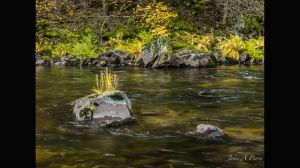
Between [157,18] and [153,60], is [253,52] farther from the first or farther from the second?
[153,60]

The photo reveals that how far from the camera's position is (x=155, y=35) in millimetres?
28250

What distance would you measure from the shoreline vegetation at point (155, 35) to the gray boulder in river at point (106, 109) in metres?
9.04

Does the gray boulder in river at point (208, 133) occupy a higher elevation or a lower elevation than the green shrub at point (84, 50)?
lower

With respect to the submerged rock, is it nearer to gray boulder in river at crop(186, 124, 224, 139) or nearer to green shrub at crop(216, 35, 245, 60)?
gray boulder in river at crop(186, 124, 224, 139)

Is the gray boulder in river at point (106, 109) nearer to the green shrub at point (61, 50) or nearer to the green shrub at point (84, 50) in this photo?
the green shrub at point (84, 50)

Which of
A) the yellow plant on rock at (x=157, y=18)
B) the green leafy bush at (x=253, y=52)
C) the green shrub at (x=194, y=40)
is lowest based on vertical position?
the green leafy bush at (x=253, y=52)

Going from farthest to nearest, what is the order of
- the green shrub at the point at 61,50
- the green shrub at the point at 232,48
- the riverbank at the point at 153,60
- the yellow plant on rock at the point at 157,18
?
the green shrub at the point at 61,50 → the yellow plant on rock at the point at 157,18 → the green shrub at the point at 232,48 → the riverbank at the point at 153,60

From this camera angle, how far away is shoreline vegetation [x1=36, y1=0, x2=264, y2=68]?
23.4m

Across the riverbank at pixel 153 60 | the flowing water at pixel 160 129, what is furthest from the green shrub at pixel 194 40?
the flowing water at pixel 160 129

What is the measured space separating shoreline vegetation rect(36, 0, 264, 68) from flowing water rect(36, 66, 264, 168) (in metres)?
6.53

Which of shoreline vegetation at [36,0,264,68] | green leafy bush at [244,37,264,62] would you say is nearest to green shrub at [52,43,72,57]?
shoreline vegetation at [36,0,264,68]

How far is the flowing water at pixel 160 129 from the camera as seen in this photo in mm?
6523
